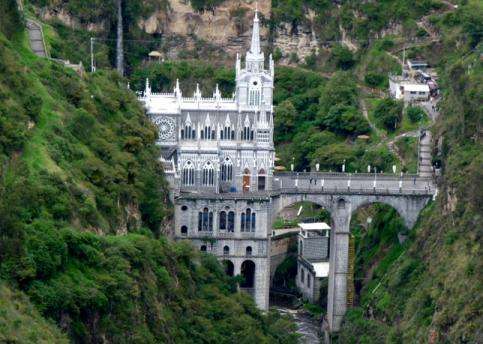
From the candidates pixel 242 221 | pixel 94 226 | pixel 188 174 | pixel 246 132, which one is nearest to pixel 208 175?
pixel 188 174

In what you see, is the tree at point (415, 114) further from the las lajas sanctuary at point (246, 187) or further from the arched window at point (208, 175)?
the arched window at point (208, 175)

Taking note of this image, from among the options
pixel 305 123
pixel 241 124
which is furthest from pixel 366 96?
pixel 241 124

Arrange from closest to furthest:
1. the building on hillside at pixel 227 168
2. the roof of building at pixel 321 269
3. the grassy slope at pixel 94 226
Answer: the grassy slope at pixel 94 226
the building on hillside at pixel 227 168
the roof of building at pixel 321 269

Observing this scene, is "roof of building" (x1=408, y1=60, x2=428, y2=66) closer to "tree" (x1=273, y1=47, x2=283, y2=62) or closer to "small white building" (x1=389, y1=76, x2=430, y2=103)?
"small white building" (x1=389, y1=76, x2=430, y2=103)

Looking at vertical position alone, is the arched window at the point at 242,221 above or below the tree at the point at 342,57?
below

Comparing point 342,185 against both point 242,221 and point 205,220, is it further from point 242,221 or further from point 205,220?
point 205,220

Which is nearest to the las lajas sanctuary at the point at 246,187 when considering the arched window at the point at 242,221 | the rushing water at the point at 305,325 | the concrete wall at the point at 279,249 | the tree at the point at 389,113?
the arched window at the point at 242,221

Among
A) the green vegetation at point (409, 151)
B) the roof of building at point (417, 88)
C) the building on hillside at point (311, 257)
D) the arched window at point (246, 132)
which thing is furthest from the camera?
the roof of building at point (417, 88)
